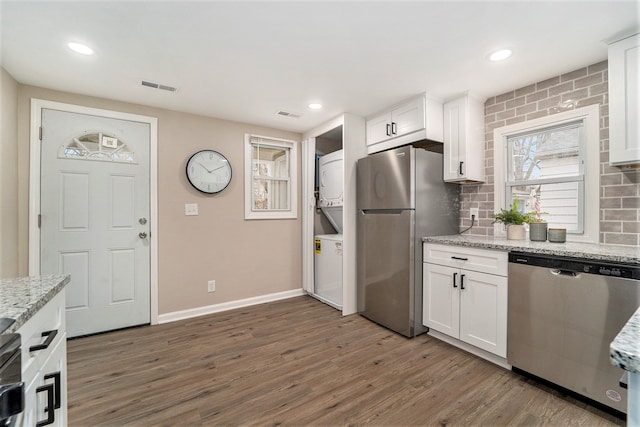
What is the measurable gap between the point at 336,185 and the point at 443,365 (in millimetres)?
2092

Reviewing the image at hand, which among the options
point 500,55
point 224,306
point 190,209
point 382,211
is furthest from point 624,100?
point 224,306

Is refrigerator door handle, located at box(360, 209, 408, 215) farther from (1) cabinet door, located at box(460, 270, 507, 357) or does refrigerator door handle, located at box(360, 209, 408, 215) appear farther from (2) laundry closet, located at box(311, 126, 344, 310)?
(1) cabinet door, located at box(460, 270, 507, 357)

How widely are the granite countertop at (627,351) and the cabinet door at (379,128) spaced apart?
102 inches

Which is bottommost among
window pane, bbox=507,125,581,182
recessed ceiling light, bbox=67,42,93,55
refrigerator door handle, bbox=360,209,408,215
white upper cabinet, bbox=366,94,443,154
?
refrigerator door handle, bbox=360,209,408,215

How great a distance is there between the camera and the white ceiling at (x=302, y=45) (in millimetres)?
1525

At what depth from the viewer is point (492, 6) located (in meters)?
1.49

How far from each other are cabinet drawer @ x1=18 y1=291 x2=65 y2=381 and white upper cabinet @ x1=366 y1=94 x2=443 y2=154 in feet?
9.05

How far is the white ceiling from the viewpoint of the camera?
1525mm

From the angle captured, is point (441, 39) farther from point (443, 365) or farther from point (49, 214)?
point (49, 214)

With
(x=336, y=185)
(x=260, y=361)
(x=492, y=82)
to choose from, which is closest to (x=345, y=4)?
(x=492, y=82)

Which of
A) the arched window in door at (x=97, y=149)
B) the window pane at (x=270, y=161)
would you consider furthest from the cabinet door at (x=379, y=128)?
the arched window in door at (x=97, y=149)

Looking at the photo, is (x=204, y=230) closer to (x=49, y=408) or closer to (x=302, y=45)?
(x=302, y=45)

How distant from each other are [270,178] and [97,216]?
1.85 m

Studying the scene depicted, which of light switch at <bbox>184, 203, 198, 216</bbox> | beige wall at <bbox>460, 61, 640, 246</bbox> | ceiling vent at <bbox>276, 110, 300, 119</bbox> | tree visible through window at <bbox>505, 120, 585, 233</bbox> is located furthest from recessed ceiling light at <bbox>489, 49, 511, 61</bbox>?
light switch at <bbox>184, 203, 198, 216</bbox>
